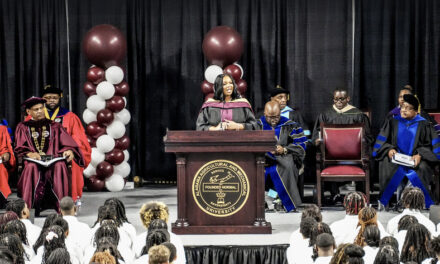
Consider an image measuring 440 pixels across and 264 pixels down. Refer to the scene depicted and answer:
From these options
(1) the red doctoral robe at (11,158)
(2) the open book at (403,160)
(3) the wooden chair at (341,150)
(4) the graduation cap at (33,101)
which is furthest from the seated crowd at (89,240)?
(2) the open book at (403,160)

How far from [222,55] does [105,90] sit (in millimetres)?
1718

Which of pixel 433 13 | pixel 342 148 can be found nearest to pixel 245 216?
pixel 342 148

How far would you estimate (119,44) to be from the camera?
1145 cm

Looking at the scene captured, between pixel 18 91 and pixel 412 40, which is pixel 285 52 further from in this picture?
pixel 18 91

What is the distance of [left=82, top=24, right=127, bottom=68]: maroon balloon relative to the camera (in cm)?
1134

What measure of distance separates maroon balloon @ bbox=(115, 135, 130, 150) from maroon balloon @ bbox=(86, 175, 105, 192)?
1.82ft

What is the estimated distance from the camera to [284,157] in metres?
10.2

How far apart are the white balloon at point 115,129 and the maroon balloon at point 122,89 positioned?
0.42 metres

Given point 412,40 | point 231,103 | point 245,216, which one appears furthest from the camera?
point 412,40

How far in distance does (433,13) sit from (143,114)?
4.71 metres

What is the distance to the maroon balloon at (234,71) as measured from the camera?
37.1 feet

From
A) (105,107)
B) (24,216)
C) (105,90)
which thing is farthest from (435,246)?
(105,107)

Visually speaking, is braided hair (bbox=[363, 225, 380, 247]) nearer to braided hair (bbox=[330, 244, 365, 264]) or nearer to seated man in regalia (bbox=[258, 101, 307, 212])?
braided hair (bbox=[330, 244, 365, 264])

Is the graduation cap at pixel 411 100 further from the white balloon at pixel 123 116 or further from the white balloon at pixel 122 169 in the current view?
the white balloon at pixel 122 169
